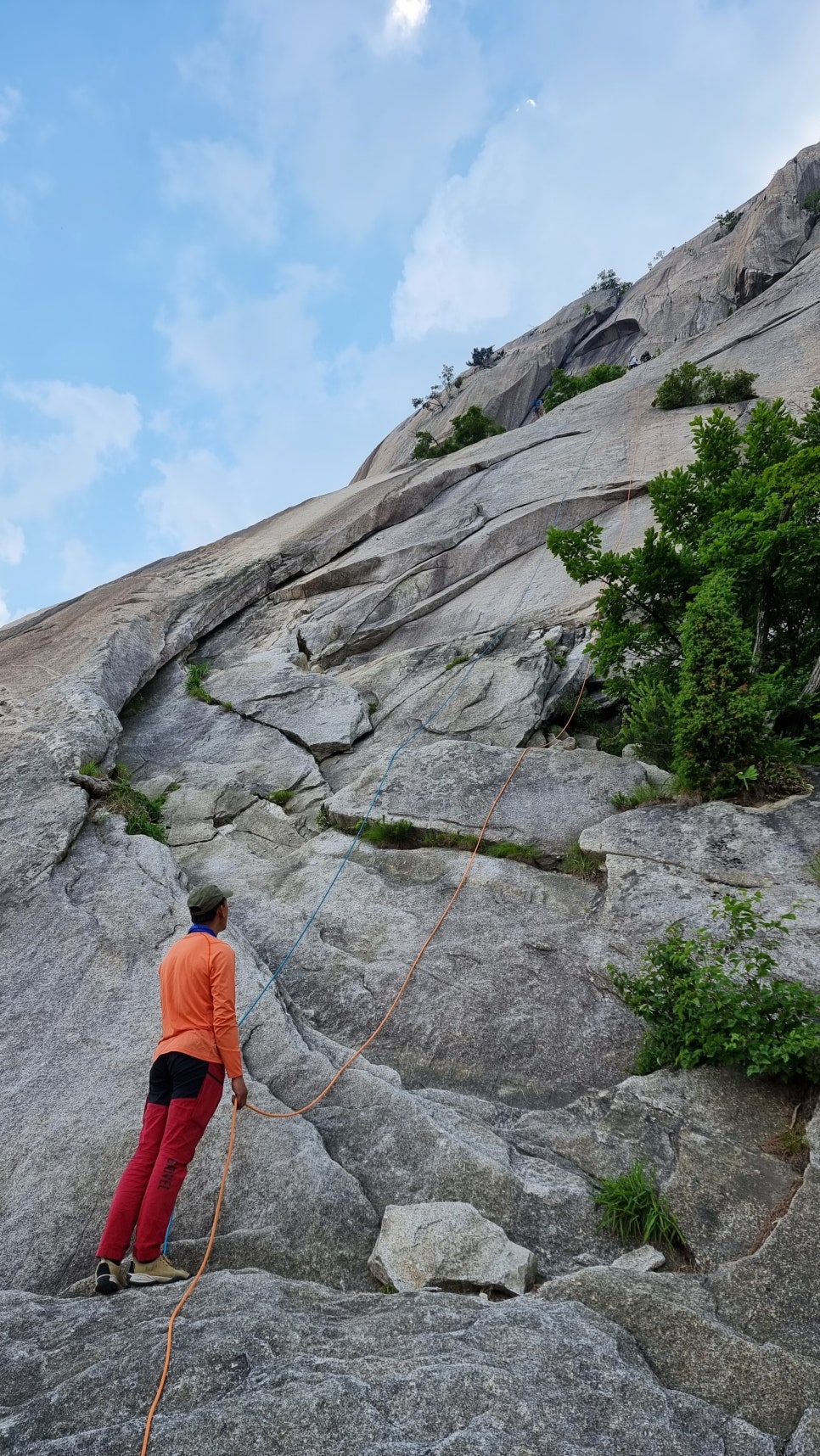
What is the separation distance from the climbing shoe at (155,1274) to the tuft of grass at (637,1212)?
2626 millimetres

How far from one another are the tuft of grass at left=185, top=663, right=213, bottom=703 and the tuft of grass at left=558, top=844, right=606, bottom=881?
9175 mm

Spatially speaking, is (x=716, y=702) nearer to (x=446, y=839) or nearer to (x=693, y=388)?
(x=446, y=839)

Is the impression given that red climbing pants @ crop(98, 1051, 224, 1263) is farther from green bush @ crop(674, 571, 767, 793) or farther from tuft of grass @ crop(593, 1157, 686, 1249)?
green bush @ crop(674, 571, 767, 793)

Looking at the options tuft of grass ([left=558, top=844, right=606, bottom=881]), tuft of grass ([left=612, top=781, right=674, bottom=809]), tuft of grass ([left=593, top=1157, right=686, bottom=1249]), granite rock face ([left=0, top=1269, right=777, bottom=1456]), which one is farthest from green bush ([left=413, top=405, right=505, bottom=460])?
granite rock face ([left=0, top=1269, right=777, bottom=1456])

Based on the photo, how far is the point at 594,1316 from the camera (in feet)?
11.9

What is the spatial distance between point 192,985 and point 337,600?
15.0 m

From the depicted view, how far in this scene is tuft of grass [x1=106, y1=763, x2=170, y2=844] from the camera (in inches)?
404

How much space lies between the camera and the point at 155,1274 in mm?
4375

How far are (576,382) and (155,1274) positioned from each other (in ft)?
116

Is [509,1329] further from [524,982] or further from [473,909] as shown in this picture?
[473,909]

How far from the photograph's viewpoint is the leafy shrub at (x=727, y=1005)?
5.24 m

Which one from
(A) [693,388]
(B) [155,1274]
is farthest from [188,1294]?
(A) [693,388]

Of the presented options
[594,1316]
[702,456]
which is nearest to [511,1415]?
[594,1316]

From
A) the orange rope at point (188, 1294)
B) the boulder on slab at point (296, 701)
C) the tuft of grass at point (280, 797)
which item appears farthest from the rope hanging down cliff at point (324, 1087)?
the tuft of grass at point (280, 797)
